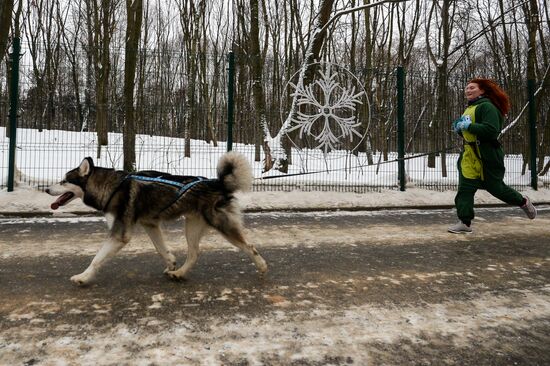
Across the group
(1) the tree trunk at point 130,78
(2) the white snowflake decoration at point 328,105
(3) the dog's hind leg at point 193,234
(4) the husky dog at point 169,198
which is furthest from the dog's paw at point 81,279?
(2) the white snowflake decoration at point 328,105

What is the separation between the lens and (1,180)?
344 inches

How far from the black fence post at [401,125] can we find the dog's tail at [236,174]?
7806mm

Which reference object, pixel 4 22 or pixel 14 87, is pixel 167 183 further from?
pixel 4 22

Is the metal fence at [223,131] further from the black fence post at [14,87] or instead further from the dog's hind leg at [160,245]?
the dog's hind leg at [160,245]

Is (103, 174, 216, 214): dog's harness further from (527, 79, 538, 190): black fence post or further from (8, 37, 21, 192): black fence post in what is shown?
(527, 79, 538, 190): black fence post

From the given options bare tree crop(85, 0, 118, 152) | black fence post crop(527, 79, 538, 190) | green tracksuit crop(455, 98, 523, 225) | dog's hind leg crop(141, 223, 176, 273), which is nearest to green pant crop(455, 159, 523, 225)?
green tracksuit crop(455, 98, 523, 225)

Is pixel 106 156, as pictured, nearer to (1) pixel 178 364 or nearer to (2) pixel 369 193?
(2) pixel 369 193

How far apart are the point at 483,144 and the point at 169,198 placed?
485 cm

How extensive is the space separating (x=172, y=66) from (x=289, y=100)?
345 centimetres

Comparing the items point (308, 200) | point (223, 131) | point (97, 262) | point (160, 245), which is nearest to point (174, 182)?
point (160, 245)

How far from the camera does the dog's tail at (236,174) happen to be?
13.0ft

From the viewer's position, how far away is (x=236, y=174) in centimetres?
398

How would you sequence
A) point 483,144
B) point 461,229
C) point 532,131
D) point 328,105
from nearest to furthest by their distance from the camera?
1. point 483,144
2. point 461,229
3. point 328,105
4. point 532,131

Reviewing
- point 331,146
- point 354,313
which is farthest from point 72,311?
point 331,146
